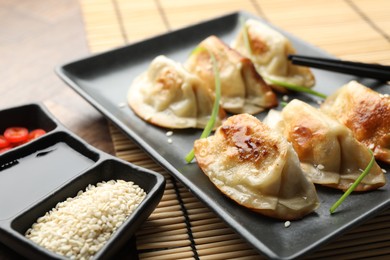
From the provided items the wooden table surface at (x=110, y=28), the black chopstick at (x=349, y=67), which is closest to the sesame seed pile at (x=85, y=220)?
the wooden table surface at (x=110, y=28)

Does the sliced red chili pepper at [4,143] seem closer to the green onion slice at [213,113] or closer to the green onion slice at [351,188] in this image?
the green onion slice at [213,113]

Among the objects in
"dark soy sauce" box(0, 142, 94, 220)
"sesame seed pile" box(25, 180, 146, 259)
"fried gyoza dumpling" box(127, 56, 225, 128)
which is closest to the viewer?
"sesame seed pile" box(25, 180, 146, 259)

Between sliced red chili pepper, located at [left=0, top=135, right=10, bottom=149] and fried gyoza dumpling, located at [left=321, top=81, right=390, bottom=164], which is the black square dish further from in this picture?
fried gyoza dumpling, located at [left=321, top=81, right=390, bottom=164]

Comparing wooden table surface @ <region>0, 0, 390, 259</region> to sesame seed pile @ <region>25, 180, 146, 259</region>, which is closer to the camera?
sesame seed pile @ <region>25, 180, 146, 259</region>

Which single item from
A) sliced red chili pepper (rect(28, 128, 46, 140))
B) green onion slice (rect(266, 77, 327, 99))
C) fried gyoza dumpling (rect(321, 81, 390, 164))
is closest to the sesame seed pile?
sliced red chili pepper (rect(28, 128, 46, 140))

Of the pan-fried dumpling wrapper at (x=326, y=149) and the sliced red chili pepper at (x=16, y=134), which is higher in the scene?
the sliced red chili pepper at (x=16, y=134)

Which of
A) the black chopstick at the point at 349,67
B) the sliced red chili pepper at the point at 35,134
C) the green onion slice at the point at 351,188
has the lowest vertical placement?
the green onion slice at the point at 351,188

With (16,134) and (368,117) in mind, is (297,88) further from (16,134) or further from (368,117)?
(16,134)
